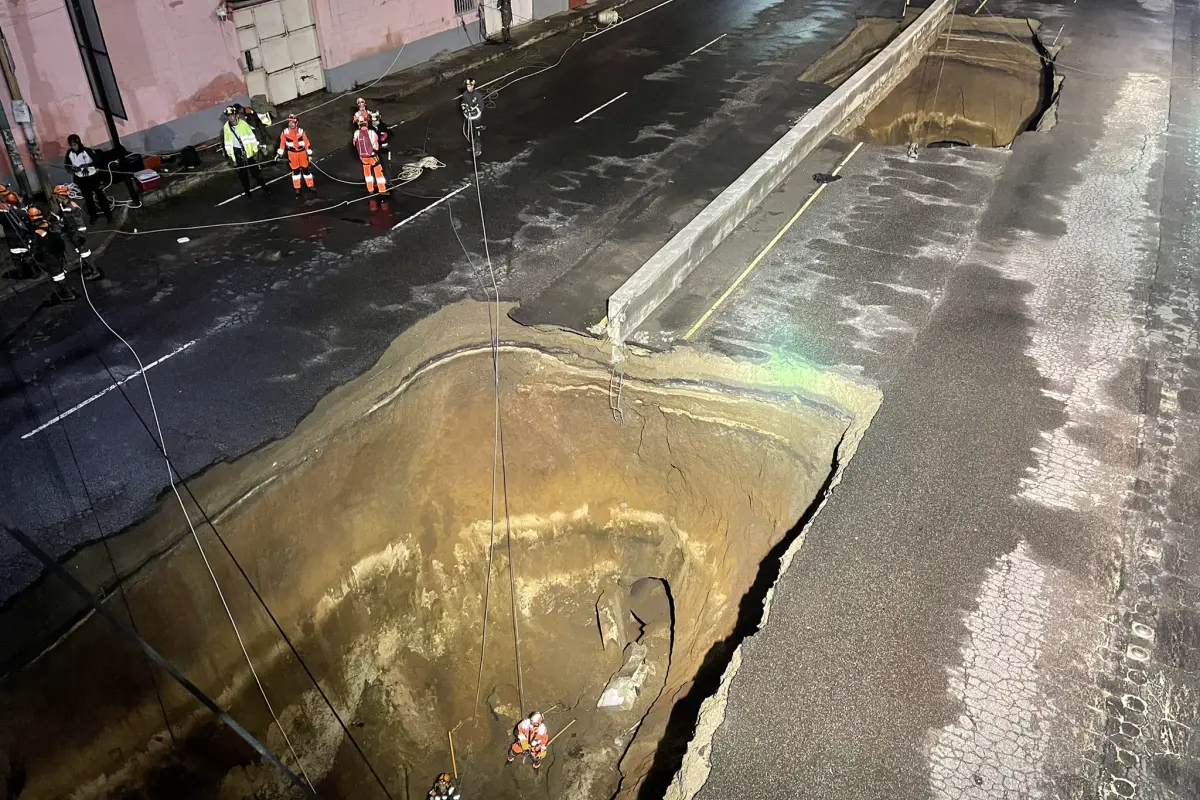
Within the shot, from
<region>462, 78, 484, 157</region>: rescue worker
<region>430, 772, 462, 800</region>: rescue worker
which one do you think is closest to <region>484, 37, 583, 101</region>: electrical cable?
<region>462, 78, 484, 157</region>: rescue worker

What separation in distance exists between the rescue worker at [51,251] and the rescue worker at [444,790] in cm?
914

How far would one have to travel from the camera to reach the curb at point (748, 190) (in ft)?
35.1

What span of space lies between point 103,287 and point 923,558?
12.5 m

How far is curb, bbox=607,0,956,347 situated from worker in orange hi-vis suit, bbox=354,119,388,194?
6081 mm

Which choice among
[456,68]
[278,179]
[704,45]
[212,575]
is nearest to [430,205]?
[278,179]

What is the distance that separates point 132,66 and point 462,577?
12.9 metres

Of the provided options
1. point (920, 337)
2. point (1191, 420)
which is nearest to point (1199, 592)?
point (1191, 420)

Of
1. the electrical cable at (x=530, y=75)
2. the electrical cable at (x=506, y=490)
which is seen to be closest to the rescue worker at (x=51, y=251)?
the electrical cable at (x=506, y=490)

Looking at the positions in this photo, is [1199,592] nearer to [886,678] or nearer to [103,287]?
[886,678]

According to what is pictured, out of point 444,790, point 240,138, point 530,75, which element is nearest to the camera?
point 444,790

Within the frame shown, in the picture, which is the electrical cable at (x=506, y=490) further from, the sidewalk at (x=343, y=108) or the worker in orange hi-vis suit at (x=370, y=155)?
the sidewalk at (x=343, y=108)

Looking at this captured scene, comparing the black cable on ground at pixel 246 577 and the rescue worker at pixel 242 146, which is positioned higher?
the rescue worker at pixel 242 146

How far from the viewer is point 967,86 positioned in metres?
21.5

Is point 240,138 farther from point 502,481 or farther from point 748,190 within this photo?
point 748,190
